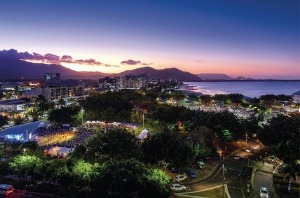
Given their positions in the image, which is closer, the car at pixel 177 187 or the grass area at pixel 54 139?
the car at pixel 177 187

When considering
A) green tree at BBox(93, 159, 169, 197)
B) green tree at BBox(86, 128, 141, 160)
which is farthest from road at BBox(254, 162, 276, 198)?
green tree at BBox(86, 128, 141, 160)

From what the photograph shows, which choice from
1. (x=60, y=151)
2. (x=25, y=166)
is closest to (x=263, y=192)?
(x=25, y=166)

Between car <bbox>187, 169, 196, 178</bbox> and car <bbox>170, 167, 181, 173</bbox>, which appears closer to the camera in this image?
car <bbox>187, 169, 196, 178</bbox>

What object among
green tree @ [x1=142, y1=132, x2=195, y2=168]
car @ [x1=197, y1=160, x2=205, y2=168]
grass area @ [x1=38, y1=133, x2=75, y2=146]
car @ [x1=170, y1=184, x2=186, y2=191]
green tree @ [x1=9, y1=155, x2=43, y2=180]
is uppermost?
green tree @ [x1=142, y1=132, x2=195, y2=168]

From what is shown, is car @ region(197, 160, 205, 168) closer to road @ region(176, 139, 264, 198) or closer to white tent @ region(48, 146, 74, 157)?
road @ region(176, 139, 264, 198)

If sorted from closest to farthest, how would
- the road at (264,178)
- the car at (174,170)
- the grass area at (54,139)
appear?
the road at (264,178), the car at (174,170), the grass area at (54,139)

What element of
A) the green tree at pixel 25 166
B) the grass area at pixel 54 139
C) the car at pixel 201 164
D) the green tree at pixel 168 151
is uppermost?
the green tree at pixel 168 151

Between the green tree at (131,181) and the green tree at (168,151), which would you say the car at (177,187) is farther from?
the green tree at (168,151)

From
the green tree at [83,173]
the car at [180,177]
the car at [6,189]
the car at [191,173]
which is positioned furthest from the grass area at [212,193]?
the car at [6,189]

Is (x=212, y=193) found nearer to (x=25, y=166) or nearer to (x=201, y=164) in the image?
(x=201, y=164)

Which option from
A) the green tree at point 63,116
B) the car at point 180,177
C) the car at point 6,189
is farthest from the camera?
the green tree at point 63,116
